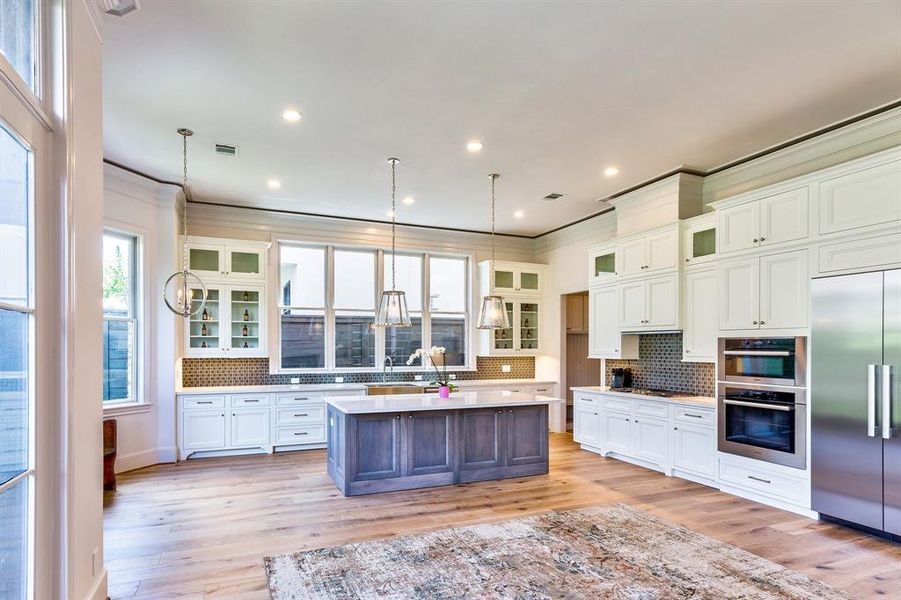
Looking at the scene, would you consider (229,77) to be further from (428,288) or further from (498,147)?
(428,288)

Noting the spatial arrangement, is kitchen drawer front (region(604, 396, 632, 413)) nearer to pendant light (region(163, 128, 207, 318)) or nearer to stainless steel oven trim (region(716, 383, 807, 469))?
stainless steel oven trim (region(716, 383, 807, 469))

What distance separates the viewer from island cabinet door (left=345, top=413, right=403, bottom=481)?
4.80m

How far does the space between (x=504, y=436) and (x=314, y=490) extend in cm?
194

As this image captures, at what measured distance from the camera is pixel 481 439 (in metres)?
5.32

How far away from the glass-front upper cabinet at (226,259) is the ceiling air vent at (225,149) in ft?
6.40

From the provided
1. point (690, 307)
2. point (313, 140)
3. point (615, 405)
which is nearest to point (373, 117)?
point (313, 140)

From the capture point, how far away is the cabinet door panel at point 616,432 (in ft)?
19.8

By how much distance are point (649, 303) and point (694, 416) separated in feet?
4.44

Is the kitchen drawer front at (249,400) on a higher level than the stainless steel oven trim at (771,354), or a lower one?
lower

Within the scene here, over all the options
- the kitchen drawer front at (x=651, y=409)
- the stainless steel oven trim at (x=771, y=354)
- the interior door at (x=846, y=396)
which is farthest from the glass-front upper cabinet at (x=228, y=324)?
the interior door at (x=846, y=396)

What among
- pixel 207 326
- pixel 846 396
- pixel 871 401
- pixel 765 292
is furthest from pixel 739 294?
pixel 207 326

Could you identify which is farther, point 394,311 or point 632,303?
point 632,303

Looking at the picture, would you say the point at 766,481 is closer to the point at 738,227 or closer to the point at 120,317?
the point at 738,227

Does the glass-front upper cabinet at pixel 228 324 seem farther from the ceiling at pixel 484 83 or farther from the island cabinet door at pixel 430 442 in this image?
the island cabinet door at pixel 430 442
